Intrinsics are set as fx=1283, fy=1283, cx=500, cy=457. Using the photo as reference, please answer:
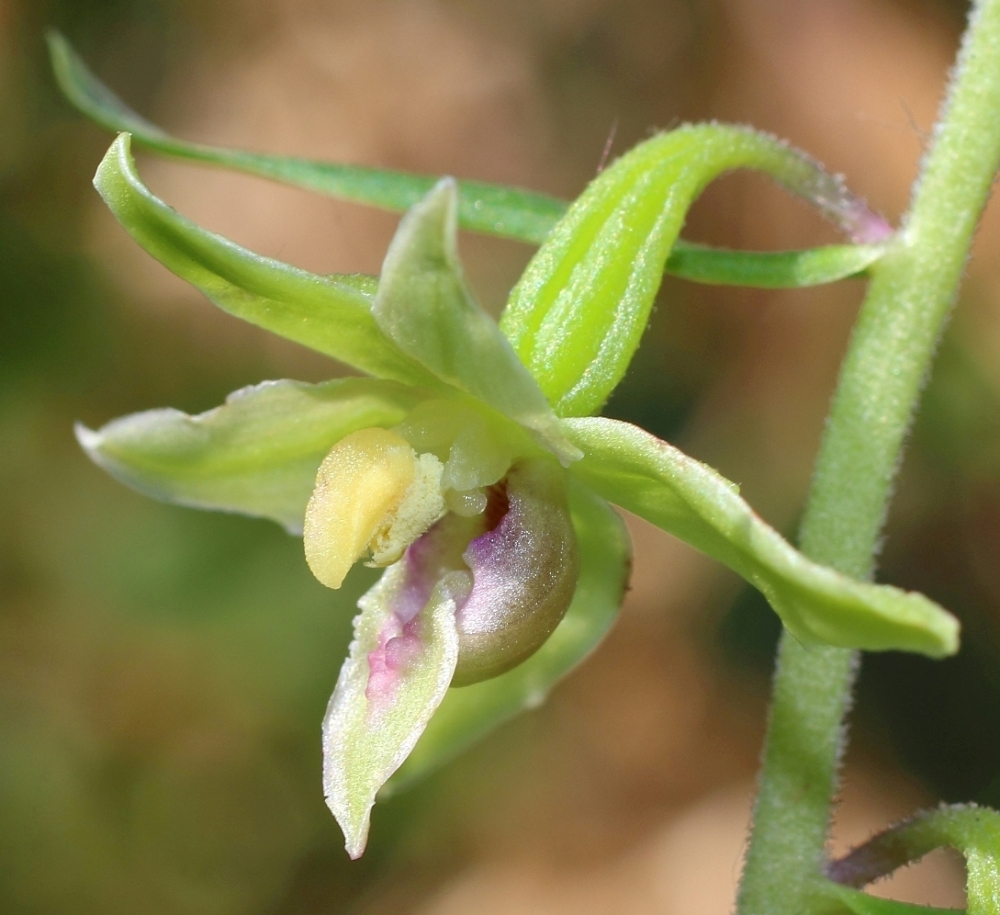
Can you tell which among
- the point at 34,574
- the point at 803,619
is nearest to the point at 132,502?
the point at 34,574

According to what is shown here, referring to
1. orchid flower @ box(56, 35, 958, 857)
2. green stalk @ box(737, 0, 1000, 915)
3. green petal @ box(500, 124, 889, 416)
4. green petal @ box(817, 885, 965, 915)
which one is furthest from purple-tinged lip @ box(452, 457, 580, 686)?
green petal @ box(817, 885, 965, 915)

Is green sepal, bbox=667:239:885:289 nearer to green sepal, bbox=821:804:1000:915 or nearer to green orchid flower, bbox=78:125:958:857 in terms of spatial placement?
green orchid flower, bbox=78:125:958:857

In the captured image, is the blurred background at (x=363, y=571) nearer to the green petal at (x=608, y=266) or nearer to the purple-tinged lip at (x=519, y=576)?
the green petal at (x=608, y=266)

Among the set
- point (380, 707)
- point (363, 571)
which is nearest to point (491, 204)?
point (380, 707)

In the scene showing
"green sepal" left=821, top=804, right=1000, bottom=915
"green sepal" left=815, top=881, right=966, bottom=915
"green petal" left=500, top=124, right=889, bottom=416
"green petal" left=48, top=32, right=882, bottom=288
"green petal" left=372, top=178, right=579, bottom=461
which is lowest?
"green sepal" left=815, top=881, right=966, bottom=915

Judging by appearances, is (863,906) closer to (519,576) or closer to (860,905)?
(860,905)

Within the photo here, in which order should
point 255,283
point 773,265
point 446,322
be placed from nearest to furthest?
point 446,322, point 255,283, point 773,265
